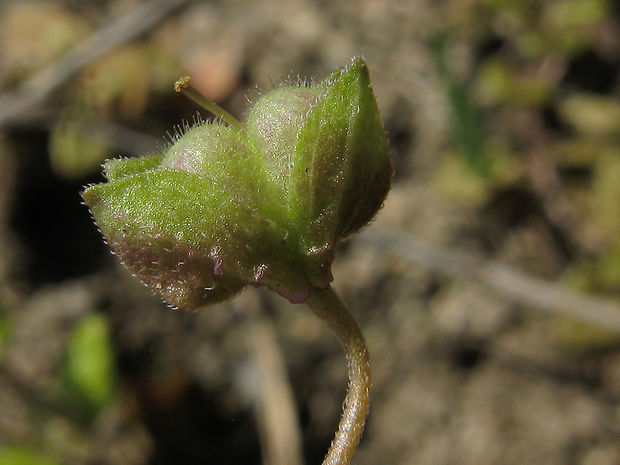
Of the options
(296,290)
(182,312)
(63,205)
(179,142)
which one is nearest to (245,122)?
(179,142)

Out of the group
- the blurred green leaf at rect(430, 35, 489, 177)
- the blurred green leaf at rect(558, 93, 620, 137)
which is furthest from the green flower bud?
the blurred green leaf at rect(558, 93, 620, 137)

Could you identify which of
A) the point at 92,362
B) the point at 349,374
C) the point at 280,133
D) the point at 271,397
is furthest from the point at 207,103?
the point at 271,397

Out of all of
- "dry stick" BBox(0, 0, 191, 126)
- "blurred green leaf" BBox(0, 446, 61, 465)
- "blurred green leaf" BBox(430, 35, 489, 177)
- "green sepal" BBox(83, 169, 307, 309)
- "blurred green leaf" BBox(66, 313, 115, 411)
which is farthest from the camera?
"dry stick" BBox(0, 0, 191, 126)

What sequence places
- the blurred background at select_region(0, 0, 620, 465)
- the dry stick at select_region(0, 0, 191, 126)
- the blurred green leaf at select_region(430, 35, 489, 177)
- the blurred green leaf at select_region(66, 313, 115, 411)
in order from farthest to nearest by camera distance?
the dry stick at select_region(0, 0, 191, 126) → the blurred green leaf at select_region(430, 35, 489, 177) → the blurred background at select_region(0, 0, 620, 465) → the blurred green leaf at select_region(66, 313, 115, 411)

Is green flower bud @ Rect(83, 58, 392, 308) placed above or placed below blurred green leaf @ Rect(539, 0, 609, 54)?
above

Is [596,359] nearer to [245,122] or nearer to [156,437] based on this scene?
[156,437]

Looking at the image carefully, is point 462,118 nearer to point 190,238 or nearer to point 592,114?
point 592,114

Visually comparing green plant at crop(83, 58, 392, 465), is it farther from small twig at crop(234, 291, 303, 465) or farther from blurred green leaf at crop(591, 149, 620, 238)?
blurred green leaf at crop(591, 149, 620, 238)

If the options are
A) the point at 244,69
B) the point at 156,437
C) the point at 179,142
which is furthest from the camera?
the point at 244,69

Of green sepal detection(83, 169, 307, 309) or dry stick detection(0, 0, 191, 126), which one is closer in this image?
green sepal detection(83, 169, 307, 309)
